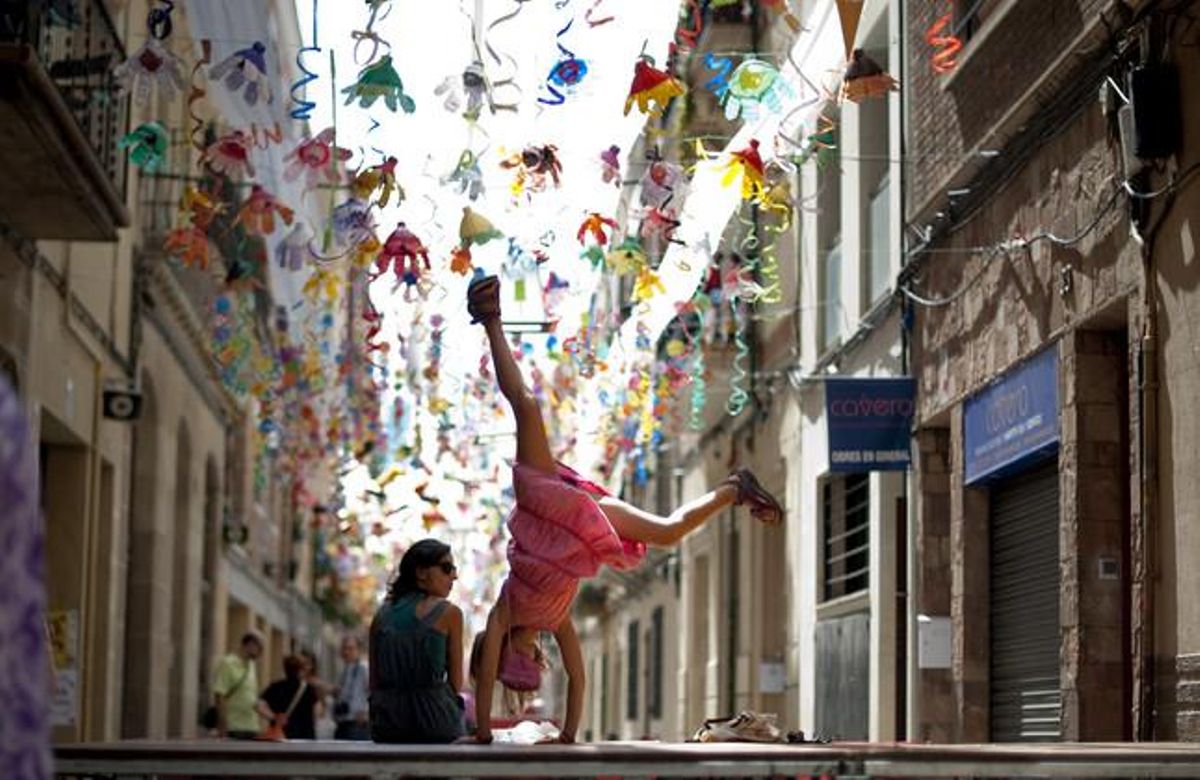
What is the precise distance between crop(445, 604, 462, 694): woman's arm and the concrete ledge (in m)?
2.05

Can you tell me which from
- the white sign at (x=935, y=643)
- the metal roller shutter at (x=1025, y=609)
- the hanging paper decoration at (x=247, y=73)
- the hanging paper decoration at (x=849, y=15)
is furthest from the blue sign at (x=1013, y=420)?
the hanging paper decoration at (x=247, y=73)

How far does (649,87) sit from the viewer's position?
1220 centimetres

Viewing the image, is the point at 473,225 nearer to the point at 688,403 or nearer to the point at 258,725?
the point at 258,725

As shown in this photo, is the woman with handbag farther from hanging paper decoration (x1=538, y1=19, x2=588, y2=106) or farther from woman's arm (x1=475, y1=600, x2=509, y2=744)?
woman's arm (x1=475, y1=600, x2=509, y2=744)

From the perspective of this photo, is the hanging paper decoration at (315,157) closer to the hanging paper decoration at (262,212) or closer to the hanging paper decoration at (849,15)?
the hanging paper decoration at (262,212)

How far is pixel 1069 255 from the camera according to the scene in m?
12.5

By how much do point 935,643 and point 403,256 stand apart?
15.5 ft

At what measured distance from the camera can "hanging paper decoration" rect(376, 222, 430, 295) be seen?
1357cm

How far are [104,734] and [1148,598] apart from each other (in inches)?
487

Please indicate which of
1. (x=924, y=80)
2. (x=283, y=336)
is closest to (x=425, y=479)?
(x=283, y=336)

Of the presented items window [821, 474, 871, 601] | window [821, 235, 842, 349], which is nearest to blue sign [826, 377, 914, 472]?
window [821, 474, 871, 601]

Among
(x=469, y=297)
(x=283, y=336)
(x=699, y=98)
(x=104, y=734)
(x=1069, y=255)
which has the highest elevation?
(x=699, y=98)

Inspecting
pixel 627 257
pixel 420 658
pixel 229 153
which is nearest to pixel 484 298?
pixel 420 658

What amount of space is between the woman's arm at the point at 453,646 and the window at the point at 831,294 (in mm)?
11661
